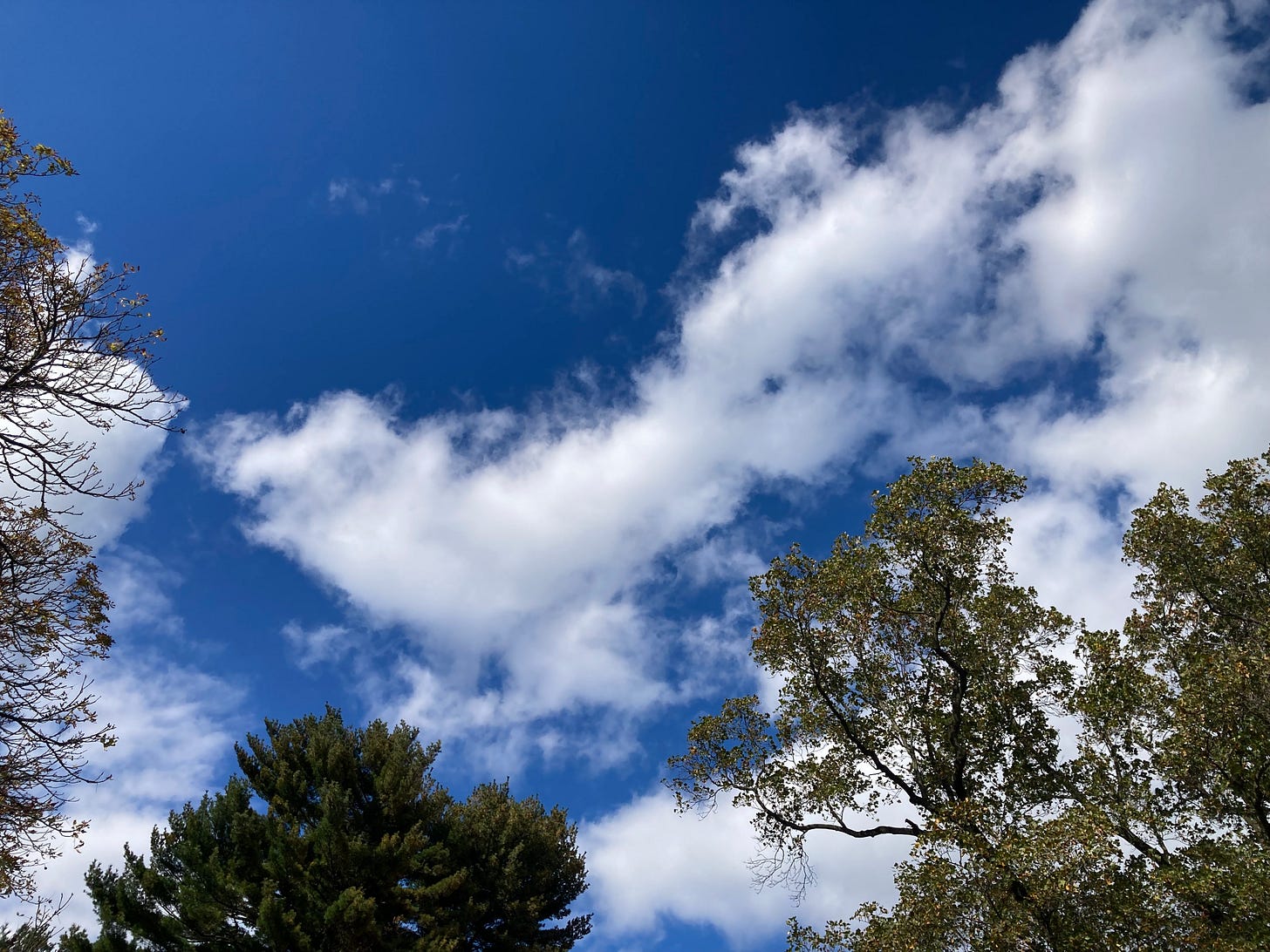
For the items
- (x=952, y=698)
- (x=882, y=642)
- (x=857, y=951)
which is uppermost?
(x=882, y=642)

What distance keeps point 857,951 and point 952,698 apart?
6470mm

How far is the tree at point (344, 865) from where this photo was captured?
2205 cm

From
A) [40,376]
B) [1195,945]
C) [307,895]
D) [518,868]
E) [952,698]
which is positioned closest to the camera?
[40,376]

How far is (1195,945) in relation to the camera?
12.5 metres

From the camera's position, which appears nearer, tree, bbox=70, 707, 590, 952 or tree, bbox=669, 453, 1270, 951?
tree, bbox=669, 453, 1270, 951

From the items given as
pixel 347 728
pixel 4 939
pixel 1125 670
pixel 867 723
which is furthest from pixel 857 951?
pixel 4 939

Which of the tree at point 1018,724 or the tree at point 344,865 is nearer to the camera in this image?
the tree at point 1018,724

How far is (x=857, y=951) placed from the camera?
15.5 meters

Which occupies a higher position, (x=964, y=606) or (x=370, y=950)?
(x=964, y=606)

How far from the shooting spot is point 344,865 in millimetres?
22734

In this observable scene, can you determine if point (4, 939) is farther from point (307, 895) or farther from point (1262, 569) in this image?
point (1262, 569)

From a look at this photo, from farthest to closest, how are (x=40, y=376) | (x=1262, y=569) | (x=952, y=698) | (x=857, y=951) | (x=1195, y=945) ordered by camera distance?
(x=952, y=698) → (x=1262, y=569) → (x=857, y=951) → (x=1195, y=945) → (x=40, y=376)

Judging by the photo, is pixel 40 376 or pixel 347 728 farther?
pixel 347 728

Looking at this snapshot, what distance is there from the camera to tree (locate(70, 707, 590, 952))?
2205cm
